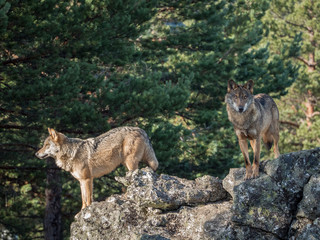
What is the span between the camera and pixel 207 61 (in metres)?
21.3

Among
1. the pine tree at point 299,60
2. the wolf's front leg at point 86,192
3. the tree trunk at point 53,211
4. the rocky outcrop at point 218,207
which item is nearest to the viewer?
the rocky outcrop at point 218,207

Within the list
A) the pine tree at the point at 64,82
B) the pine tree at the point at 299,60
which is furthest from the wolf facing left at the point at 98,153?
the pine tree at the point at 299,60

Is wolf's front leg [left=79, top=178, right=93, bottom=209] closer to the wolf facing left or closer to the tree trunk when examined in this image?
A: the wolf facing left

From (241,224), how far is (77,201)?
12.2 m

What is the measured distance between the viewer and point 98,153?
1134 cm

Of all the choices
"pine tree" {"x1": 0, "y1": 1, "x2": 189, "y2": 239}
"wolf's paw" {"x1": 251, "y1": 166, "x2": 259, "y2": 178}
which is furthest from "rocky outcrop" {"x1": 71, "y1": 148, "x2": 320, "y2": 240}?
"pine tree" {"x1": 0, "y1": 1, "x2": 189, "y2": 239}

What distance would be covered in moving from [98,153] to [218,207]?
3.03 meters

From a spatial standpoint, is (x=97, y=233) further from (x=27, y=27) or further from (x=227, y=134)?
(x=227, y=134)

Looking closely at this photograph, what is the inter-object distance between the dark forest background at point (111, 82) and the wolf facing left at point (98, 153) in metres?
2.99

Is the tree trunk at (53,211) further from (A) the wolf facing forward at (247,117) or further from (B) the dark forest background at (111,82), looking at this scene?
(A) the wolf facing forward at (247,117)

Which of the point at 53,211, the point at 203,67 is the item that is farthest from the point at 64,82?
the point at 203,67

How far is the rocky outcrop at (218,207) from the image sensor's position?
28.5ft

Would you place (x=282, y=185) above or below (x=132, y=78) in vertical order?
below

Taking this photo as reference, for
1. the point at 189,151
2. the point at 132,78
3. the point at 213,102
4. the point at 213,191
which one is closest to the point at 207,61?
the point at 213,102
